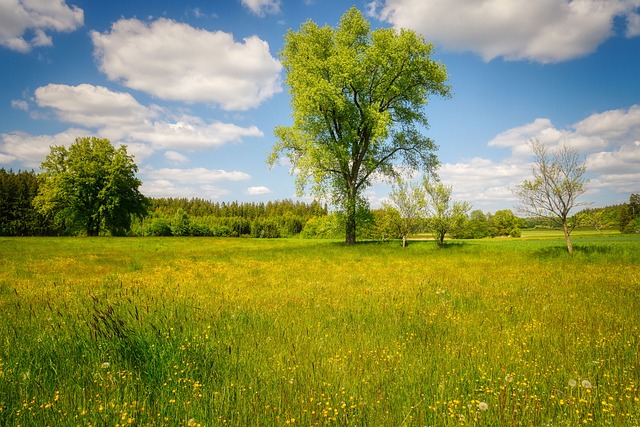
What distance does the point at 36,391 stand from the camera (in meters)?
3.22

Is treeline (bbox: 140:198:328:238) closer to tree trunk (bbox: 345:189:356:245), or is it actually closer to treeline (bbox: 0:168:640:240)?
treeline (bbox: 0:168:640:240)

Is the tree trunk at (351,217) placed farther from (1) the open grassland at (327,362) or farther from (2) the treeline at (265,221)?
(1) the open grassland at (327,362)

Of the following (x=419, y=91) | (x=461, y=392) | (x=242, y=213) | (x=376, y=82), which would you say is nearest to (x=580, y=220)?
(x=419, y=91)

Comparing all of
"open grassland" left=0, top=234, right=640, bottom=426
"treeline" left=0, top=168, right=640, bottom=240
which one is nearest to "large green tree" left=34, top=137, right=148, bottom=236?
"treeline" left=0, top=168, right=640, bottom=240

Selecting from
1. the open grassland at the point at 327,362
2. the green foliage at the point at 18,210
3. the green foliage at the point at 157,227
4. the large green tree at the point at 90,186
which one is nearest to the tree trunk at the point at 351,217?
the open grassland at the point at 327,362

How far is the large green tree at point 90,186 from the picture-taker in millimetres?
50062

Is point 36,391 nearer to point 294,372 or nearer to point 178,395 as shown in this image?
point 178,395

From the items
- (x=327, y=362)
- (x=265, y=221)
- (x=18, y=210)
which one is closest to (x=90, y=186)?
(x=18, y=210)

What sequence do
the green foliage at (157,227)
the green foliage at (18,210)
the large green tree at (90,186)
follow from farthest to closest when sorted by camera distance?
the green foliage at (157,227) < the green foliage at (18,210) < the large green tree at (90,186)

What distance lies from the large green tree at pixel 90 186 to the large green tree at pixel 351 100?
3875cm

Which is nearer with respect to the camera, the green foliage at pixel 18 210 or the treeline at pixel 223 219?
the green foliage at pixel 18 210

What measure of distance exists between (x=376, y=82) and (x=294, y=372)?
88.4 feet

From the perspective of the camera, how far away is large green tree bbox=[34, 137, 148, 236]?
164 ft

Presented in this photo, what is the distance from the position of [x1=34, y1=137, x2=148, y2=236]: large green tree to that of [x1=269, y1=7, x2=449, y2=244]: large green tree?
127ft
